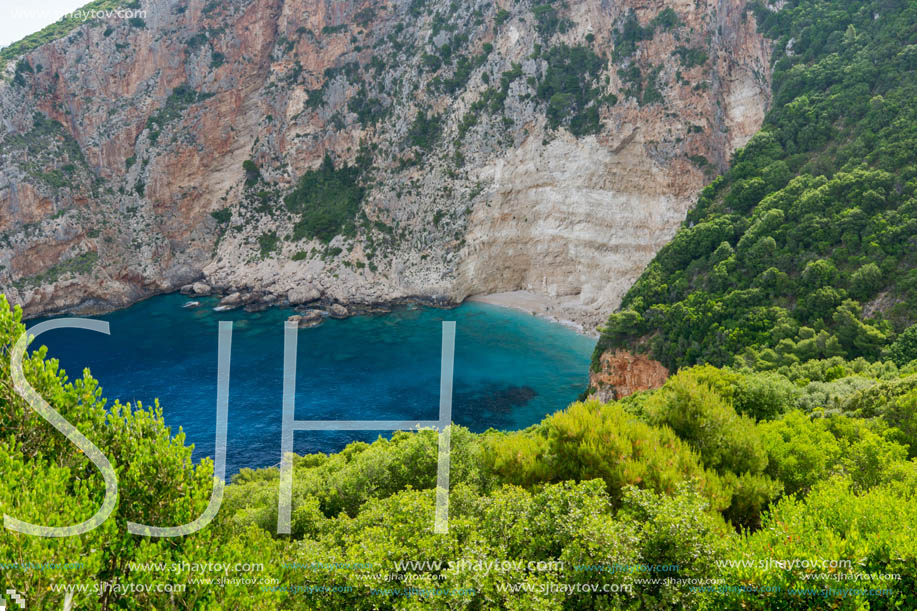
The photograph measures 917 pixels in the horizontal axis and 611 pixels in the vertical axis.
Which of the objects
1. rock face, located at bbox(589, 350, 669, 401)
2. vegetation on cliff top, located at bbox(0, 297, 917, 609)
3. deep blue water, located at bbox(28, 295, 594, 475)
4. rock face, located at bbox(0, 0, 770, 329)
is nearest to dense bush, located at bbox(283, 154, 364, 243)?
rock face, located at bbox(0, 0, 770, 329)

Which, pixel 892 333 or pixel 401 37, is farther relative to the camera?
pixel 401 37

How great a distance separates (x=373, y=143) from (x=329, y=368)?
1435 inches

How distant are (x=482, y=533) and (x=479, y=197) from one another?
5381cm

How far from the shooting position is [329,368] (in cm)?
4488

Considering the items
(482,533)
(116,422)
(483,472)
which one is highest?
→ (116,422)

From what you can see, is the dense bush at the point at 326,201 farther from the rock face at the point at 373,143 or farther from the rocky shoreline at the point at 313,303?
the rocky shoreline at the point at 313,303

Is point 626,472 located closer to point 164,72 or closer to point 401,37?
point 401,37

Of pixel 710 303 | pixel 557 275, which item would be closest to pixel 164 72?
pixel 557 275

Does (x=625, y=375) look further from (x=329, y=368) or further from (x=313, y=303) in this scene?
(x=313, y=303)

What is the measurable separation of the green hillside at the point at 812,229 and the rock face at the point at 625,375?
0.78 meters

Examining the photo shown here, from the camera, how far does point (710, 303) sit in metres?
31.6

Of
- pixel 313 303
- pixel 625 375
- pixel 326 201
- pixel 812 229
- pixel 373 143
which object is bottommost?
pixel 313 303

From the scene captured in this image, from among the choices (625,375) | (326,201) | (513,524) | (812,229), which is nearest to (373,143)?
(326,201)

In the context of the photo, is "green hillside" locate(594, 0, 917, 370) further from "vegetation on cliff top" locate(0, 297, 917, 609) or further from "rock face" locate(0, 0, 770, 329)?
"vegetation on cliff top" locate(0, 297, 917, 609)
